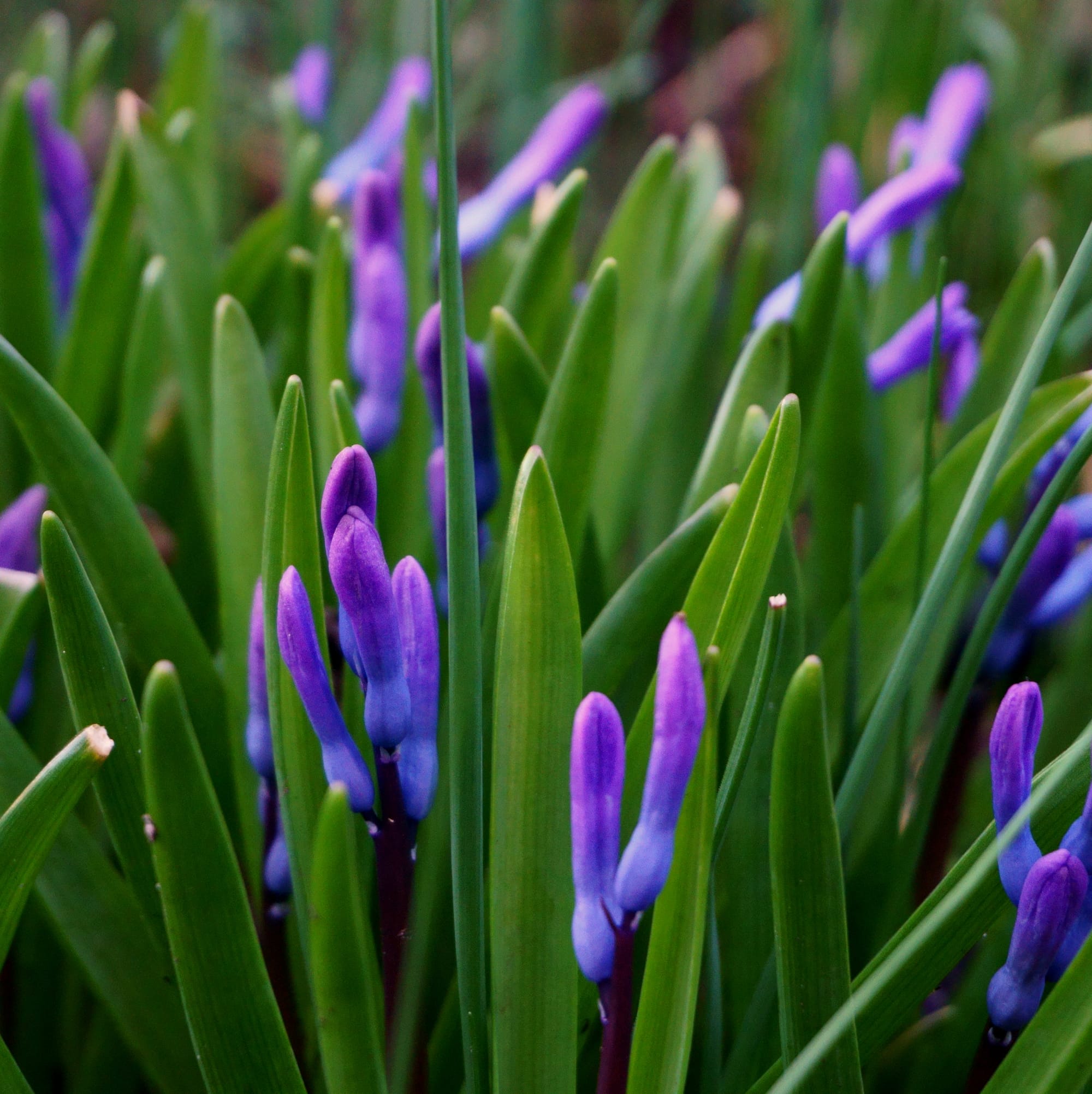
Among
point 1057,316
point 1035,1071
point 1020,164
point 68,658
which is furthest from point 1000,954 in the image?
point 1020,164

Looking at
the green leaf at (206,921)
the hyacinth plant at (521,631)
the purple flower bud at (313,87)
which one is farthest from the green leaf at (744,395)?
the purple flower bud at (313,87)

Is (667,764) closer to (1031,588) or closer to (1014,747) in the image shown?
(1014,747)

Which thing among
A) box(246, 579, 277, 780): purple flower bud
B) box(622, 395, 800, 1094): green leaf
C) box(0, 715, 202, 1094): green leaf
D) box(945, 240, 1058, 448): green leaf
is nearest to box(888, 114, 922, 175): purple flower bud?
box(945, 240, 1058, 448): green leaf

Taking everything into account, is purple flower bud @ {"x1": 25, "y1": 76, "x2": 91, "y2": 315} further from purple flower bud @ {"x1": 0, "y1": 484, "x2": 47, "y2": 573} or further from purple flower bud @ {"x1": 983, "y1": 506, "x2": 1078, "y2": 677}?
purple flower bud @ {"x1": 983, "y1": 506, "x2": 1078, "y2": 677}

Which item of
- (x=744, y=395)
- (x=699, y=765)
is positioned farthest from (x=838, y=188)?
(x=699, y=765)

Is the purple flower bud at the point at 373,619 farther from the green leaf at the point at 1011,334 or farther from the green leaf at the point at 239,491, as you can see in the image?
the green leaf at the point at 1011,334
